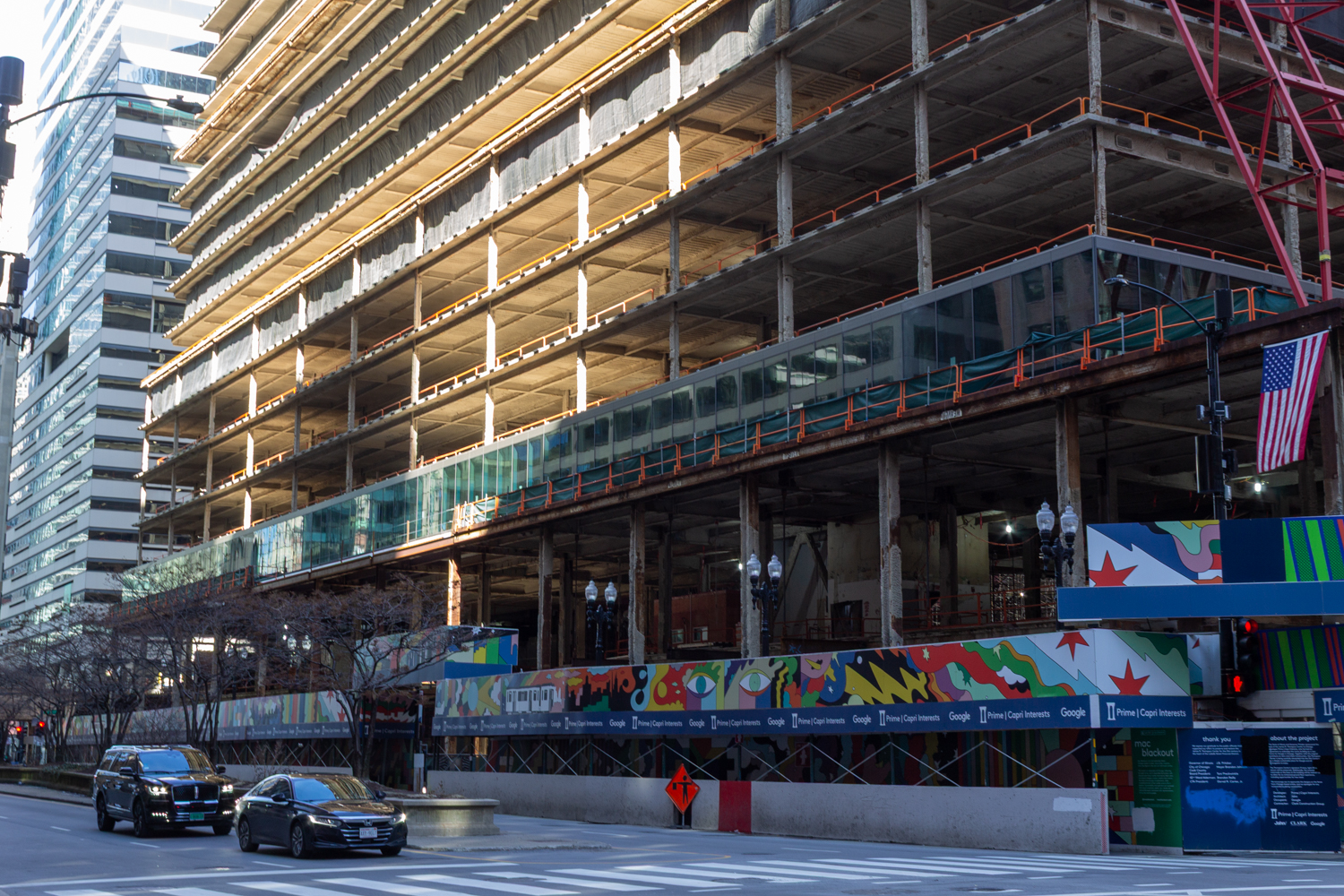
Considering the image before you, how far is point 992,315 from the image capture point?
1510 inches

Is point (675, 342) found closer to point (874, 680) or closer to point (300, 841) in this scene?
point (874, 680)

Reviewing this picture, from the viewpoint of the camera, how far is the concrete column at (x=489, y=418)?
64625mm

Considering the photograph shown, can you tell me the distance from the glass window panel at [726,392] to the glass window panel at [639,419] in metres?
4.30

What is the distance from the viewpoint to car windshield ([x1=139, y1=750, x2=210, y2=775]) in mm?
29241

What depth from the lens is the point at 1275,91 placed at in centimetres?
3962

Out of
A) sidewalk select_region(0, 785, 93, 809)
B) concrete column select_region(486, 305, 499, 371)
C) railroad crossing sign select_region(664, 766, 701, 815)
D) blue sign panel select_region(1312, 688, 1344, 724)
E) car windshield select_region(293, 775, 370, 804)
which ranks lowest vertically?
sidewalk select_region(0, 785, 93, 809)

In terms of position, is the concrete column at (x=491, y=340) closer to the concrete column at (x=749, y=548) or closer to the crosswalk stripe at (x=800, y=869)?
the concrete column at (x=749, y=548)

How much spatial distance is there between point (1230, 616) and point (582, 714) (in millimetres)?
22296

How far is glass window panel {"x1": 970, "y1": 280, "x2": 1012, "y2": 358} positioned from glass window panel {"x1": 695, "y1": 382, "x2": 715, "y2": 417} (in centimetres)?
1274

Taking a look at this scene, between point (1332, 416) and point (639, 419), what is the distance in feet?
89.5

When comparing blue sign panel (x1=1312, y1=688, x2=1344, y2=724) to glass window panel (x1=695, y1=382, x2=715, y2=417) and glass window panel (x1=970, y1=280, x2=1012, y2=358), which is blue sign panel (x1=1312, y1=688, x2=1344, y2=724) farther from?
glass window panel (x1=695, y1=382, x2=715, y2=417)

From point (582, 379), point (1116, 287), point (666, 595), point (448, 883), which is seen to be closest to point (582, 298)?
point (582, 379)

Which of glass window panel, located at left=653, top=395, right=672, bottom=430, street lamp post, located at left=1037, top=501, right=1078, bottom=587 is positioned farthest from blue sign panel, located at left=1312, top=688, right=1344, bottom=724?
glass window panel, located at left=653, top=395, right=672, bottom=430

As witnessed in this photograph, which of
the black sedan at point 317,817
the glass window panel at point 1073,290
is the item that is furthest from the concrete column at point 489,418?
the black sedan at point 317,817
